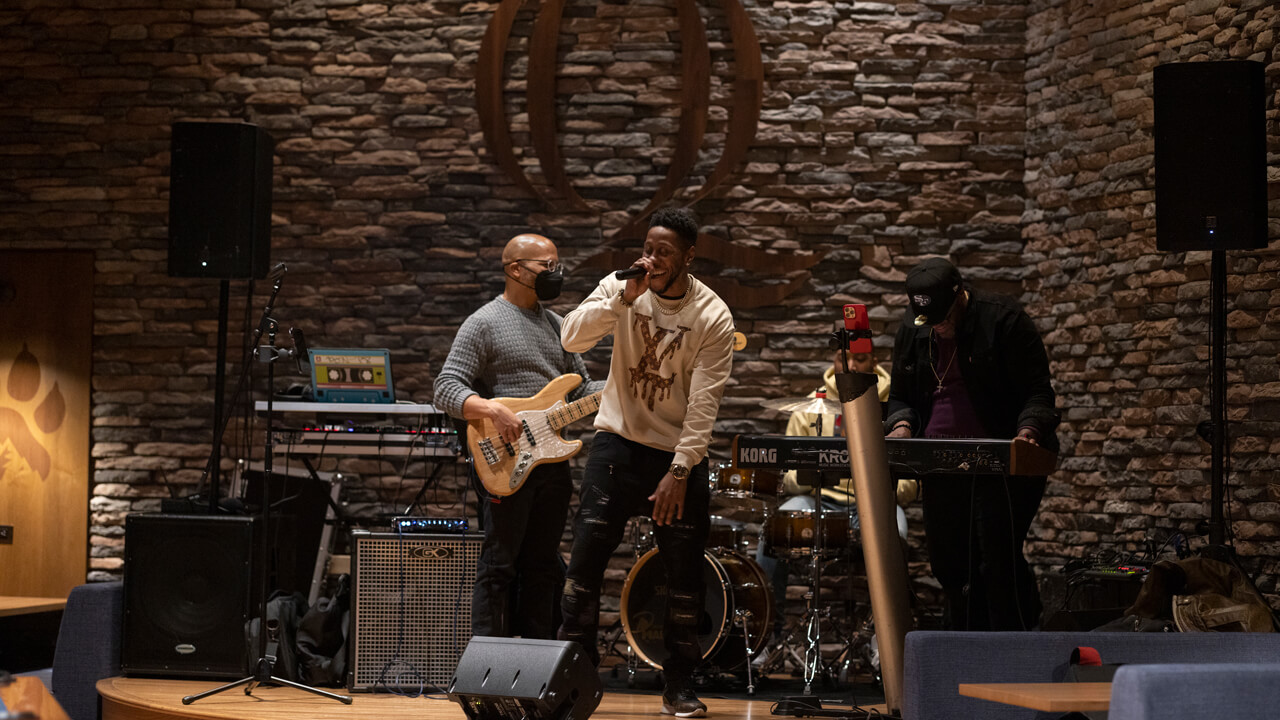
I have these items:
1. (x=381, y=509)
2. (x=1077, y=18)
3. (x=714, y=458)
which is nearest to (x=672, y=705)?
(x=714, y=458)

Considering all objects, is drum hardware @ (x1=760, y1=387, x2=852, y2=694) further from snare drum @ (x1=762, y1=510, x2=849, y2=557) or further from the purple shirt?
the purple shirt

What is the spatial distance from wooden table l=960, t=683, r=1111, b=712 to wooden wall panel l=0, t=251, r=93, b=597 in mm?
5769

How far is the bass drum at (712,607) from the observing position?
5148 mm

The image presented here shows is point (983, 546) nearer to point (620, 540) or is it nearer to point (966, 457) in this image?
point (966, 457)

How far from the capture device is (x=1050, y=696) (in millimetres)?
2309

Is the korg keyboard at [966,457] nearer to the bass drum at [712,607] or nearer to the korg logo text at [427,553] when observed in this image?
the bass drum at [712,607]

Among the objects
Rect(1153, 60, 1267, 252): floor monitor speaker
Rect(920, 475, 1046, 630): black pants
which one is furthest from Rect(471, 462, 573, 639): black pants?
Rect(1153, 60, 1267, 252): floor monitor speaker

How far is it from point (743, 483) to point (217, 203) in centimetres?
270

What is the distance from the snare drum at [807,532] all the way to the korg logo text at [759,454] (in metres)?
1.28

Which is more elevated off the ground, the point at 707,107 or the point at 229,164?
the point at 707,107

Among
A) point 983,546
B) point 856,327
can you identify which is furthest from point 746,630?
point 856,327

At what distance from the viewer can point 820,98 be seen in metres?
6.61

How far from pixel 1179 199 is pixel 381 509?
4.32 metres

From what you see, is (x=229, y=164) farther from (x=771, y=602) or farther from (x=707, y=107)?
(x=771, y=602)
